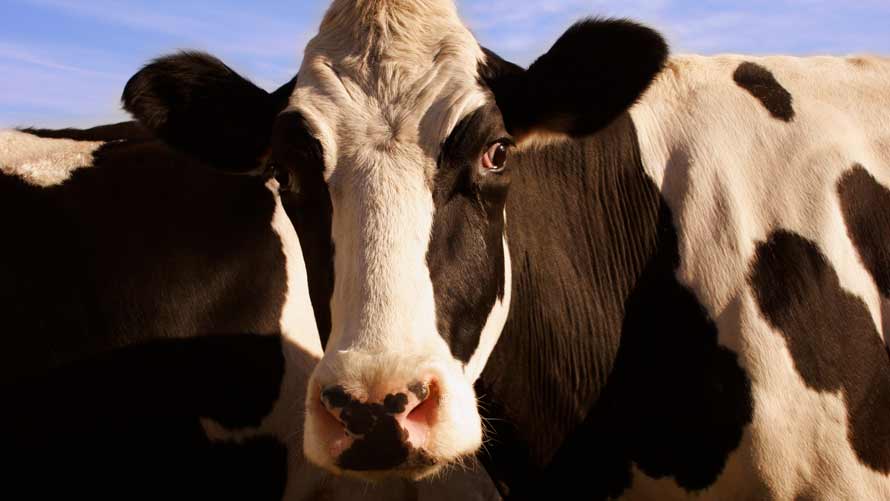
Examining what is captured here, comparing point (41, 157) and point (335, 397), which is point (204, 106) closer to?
point (41, 157)

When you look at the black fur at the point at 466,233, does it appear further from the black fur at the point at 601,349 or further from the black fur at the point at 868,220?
the black fur at the point at 868,220

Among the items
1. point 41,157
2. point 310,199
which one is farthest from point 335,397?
point 41,157

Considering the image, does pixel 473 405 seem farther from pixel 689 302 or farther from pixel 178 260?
pixel 178 260

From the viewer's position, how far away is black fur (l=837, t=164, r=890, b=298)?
4.52 meters

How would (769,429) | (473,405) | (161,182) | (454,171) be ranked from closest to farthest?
(473,405) < (454,171) < (769,429) < (161,182)

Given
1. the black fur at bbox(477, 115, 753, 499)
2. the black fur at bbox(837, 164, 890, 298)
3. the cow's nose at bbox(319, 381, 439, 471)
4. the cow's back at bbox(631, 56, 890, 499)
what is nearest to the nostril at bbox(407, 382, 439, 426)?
the cow's nose at bbox(319, 381, 439, 471)

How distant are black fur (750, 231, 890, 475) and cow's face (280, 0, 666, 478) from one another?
1.02 meters

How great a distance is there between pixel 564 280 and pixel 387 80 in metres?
1.35

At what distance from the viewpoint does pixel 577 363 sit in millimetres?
4469

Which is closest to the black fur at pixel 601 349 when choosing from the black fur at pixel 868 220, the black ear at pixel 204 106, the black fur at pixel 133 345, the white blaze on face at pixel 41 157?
the black fur at pixel 868 220

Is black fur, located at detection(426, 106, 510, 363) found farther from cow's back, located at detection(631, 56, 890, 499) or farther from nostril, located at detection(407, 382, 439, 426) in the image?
cow's back, located at detection(631, 56, 890, 499)

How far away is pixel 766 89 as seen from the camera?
4.79 meters

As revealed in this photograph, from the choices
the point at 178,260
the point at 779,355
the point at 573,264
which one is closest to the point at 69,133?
the point at 178,260

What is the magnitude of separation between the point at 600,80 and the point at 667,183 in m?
0.66
